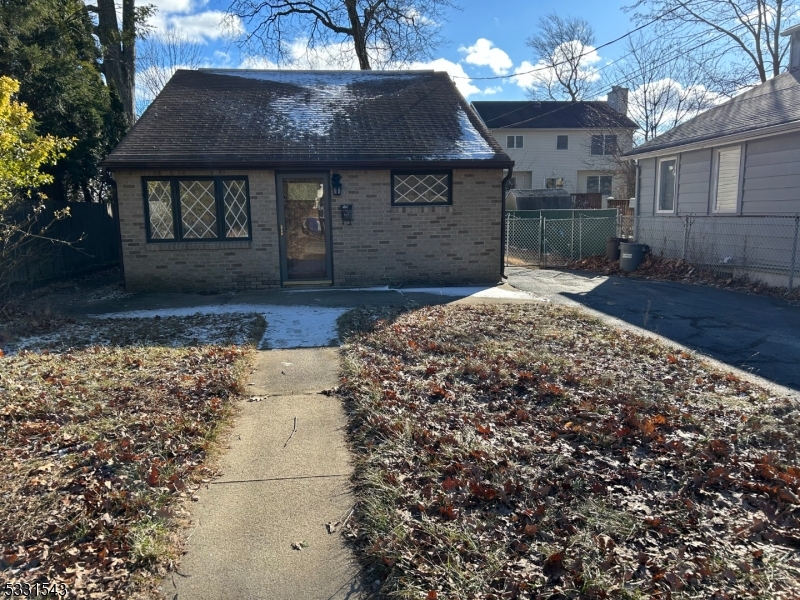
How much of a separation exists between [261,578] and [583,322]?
6608 mm

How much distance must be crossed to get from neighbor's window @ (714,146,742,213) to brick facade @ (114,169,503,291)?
552 centimetres

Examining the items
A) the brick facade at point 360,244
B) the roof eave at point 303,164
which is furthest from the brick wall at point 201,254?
the roof eave at point 303,164

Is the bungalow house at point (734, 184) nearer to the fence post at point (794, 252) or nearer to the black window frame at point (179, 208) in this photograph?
the fence post at point (794, 252)

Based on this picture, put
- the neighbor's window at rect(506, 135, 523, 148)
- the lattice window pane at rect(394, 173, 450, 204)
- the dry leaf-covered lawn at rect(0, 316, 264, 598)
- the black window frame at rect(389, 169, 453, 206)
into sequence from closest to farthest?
the dry leaf-covered lawn at rect(0, 316, 264, 598) → the black window frame at rect(389, 169, 453, 206) → the lattice window pane at rect(394, 173, 450, 204) → the neighbor's window at rect(506, 135, 523, 148)

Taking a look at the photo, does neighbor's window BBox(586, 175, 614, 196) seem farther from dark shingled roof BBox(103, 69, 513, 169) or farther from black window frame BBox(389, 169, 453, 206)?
black window frame BBox(389, 169, 453, 206)

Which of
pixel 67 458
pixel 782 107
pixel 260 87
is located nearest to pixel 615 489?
pixel 67 458

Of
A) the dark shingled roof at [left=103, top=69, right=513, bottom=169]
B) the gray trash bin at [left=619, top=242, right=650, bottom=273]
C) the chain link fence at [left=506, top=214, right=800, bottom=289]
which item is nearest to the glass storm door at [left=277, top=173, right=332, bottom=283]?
the dark shingled roof at [left=103, top=69, right=513, bottom=169]

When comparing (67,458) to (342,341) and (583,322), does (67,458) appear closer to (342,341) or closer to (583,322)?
(342,341)

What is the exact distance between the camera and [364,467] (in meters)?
3.79

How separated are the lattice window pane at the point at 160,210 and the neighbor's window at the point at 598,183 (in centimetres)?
3330

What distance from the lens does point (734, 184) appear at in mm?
12477

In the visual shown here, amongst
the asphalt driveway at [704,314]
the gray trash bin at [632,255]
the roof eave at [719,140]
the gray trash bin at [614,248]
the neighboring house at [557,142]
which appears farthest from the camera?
the neighboring house at [557,142]

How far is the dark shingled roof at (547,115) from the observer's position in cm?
3644

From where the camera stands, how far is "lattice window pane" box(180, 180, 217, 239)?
1134 cm
